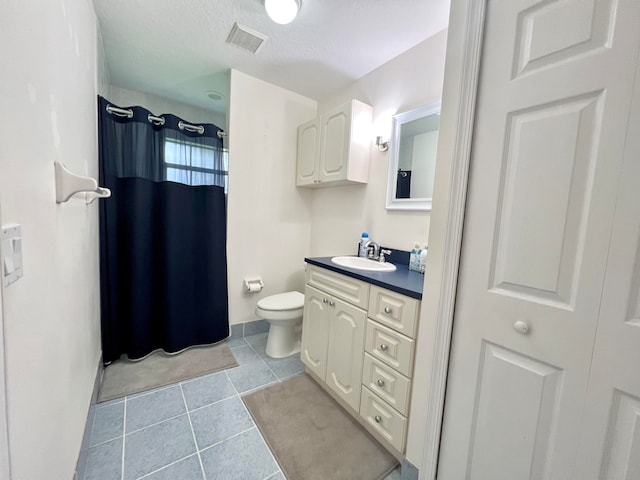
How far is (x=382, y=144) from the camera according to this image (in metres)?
1.88

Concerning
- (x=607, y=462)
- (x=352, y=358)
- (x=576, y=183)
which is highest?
(x=576, y=183)

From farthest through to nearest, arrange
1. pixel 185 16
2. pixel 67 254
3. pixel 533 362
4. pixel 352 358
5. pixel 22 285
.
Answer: pixel 185 16, pixel 352 358, pixel 67 254, pixel 533 362, pixel 22 285

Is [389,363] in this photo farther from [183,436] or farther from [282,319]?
[183,436]

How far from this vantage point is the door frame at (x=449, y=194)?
883 mm

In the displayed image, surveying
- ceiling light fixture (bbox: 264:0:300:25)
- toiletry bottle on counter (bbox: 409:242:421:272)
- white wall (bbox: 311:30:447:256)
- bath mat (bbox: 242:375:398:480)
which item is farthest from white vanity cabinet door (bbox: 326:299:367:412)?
ceiling light fixture (bbox: 264:0:300:25)

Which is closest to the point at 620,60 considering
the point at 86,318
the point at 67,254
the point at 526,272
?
the point at 526,272

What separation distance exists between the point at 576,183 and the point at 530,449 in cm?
84

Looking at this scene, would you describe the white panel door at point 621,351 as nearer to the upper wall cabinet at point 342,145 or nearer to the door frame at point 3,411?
the door frame at point 3,411

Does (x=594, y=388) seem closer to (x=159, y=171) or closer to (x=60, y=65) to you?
(x=60, y=65)

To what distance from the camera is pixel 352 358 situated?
1.40 m

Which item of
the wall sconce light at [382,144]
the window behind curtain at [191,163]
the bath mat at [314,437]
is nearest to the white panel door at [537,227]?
the bath mat at [314,437]

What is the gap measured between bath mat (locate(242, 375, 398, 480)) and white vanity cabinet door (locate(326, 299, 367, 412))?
14 cm

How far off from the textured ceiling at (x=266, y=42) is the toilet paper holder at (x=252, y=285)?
1.83m

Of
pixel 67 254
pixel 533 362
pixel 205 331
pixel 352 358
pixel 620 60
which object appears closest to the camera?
pixel 620 60
